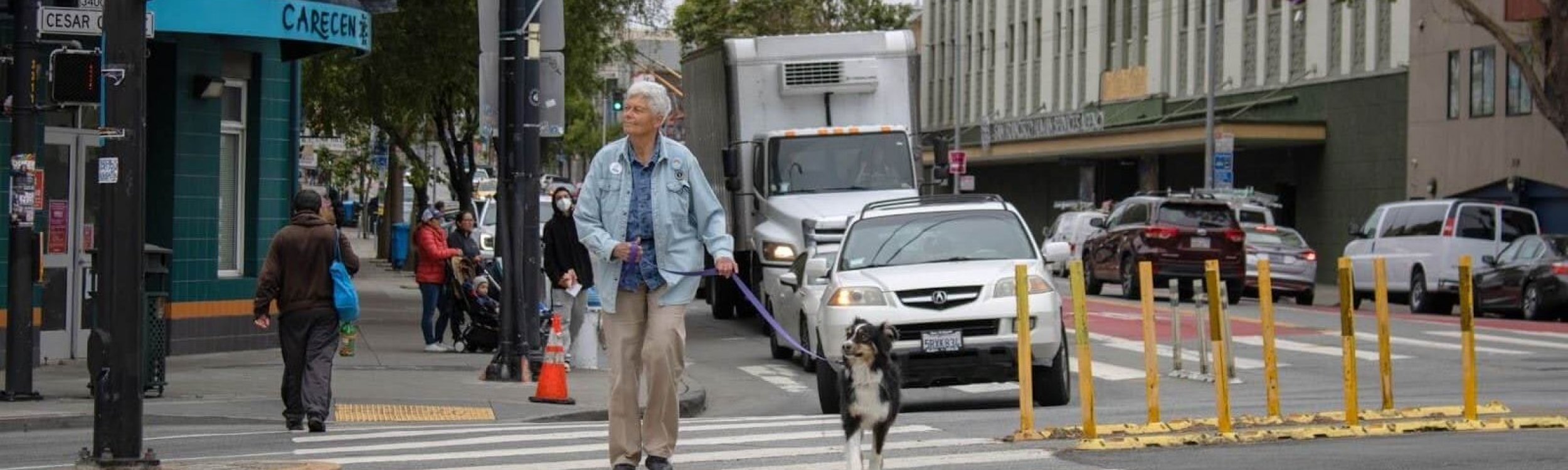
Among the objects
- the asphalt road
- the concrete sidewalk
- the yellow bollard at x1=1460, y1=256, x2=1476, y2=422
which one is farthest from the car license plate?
the yellow bollard at x1=1460, y1=256, x2=1476, y2=422

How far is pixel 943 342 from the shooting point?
1591cm

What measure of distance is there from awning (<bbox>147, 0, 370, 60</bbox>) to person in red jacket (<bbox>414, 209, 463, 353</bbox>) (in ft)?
8.11

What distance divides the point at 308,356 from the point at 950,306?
184 inches

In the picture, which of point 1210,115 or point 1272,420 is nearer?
point 1272,420

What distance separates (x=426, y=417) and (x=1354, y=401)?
21.1 feet

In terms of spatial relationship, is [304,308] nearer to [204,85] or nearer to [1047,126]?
[204,85]

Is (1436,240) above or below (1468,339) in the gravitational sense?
above

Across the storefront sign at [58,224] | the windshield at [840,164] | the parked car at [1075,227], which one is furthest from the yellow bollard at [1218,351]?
the parked car at [1075,227]

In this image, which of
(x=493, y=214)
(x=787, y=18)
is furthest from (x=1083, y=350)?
(x=787, y=18)

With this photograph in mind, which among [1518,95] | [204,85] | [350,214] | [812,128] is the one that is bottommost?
[350,214]

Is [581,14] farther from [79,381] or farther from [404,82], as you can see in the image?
[79,381]

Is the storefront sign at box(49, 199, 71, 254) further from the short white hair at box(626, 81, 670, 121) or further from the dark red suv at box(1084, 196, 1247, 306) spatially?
the dark red suv at box(1084, 196, 1247, 306)

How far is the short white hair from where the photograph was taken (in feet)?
31.9

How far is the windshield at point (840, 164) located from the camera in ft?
86.9
